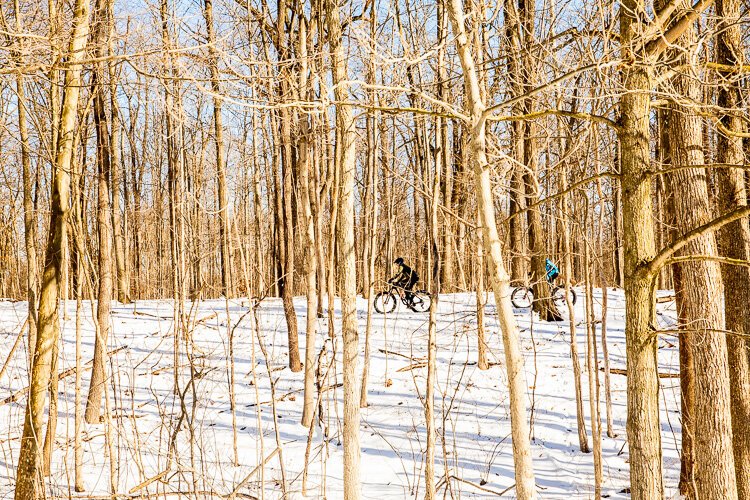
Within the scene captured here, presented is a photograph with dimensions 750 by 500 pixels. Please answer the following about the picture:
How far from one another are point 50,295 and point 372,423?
5.61 metres

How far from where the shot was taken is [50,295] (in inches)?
237

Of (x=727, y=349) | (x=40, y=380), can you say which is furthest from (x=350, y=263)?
(x=727, y=349)

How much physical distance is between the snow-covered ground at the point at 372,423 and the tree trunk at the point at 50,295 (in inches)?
15.2

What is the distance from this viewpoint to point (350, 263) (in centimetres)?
683

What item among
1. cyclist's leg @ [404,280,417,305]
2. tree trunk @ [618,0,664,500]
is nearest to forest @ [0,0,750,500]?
tree trunk @ [618,0,664,500]

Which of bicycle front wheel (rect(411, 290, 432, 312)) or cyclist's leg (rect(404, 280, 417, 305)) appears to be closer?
cyclist's leg (rect(404, 280, 417, 305))

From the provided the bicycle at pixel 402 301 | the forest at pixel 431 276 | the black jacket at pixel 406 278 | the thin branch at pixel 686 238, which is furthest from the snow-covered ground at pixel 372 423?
the thin branch at pixel 686 238

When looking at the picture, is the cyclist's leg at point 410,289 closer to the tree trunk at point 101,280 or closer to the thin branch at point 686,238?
the tree trunk at point 101,280

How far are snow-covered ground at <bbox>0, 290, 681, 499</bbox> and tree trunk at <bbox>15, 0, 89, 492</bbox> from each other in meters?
0.39

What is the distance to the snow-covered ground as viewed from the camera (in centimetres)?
779

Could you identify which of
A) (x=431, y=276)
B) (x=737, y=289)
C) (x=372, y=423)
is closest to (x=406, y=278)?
(x=372, y=423)

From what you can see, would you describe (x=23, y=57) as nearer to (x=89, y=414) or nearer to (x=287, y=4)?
(x=89, y=414)

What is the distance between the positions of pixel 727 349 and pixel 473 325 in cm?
754

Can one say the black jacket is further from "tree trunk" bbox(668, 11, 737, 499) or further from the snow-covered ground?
"tree trunk" bbox(668, 11, 737, 499)
